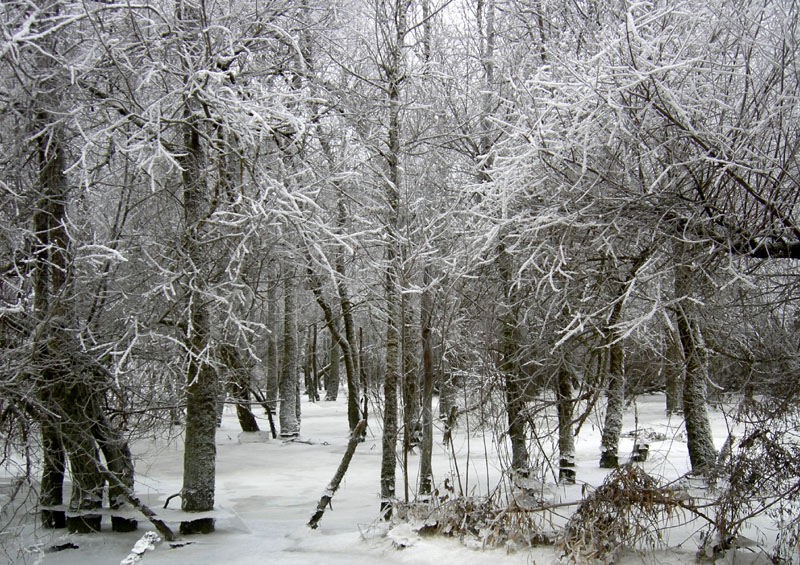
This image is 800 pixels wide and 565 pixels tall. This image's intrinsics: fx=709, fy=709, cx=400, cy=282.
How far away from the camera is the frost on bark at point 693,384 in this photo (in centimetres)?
518

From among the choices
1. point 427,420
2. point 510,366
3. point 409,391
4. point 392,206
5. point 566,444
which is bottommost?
point 566,444

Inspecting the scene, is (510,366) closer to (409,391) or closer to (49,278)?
(409,391)

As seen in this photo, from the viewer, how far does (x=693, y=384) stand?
767 centimetres

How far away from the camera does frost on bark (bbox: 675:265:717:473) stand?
204 inches

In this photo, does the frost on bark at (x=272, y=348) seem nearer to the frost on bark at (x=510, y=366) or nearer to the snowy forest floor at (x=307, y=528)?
the snowy forest floor at (x=307, y=528)

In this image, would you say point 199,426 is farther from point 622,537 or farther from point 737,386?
point 737,386

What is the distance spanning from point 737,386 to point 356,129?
5897 millimetres

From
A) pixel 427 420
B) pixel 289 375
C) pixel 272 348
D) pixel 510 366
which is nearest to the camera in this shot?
pixel 427 420

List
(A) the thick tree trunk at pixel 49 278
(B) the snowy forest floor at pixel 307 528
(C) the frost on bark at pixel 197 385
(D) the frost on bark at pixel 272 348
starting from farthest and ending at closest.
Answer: (D) the frost on bark at pixel 272 348
(C) the frost on bark at pixel 197 385
(A) the thick tree trunk at pixel 49 278
(B) the snowy forest floor at pixel 307 528

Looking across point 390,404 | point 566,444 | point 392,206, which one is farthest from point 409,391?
point 566,444

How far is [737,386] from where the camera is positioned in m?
5.82

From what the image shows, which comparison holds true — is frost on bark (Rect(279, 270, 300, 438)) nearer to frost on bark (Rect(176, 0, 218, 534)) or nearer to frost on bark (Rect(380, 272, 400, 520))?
frost on bark (Rect(380, 272, 400, 520))

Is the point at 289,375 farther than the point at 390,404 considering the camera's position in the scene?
Yes

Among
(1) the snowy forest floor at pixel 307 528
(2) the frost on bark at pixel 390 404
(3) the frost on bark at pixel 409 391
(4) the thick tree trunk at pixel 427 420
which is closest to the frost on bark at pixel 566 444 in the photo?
(1) the snowy forest floor at pixel 307 528
